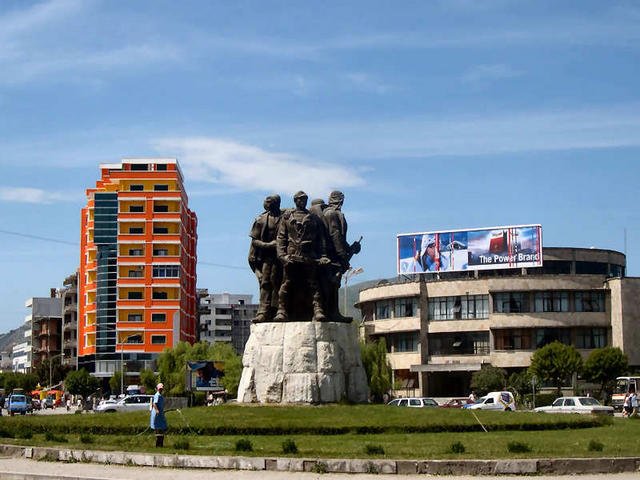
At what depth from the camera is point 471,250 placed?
86.6 m

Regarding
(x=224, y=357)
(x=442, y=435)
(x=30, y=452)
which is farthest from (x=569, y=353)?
(x=30, y=452)

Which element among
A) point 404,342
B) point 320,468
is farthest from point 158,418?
point 404,342

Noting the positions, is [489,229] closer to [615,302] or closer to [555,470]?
[615,302]

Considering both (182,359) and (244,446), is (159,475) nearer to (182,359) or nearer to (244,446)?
(244,446)

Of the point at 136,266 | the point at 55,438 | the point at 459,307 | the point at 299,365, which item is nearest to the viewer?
the point at 55,438

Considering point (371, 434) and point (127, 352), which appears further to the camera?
point (127, 352)

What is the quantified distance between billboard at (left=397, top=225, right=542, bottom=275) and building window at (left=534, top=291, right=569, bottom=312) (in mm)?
2458

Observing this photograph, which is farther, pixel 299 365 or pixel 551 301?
pixel 551 301

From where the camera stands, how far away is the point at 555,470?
18188 millimetres

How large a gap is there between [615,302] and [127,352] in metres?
51.1

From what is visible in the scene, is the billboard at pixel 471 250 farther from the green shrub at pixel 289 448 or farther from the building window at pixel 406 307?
the green shrub at pixel 289 448

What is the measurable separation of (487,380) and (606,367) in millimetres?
8424

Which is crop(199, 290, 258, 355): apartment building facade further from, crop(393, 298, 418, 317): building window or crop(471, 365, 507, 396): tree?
crop(471, 365, 507, 396): tree

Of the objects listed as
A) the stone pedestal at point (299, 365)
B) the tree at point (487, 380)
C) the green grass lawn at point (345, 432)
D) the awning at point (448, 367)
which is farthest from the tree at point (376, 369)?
the green grass lawn at point (345, 432)
